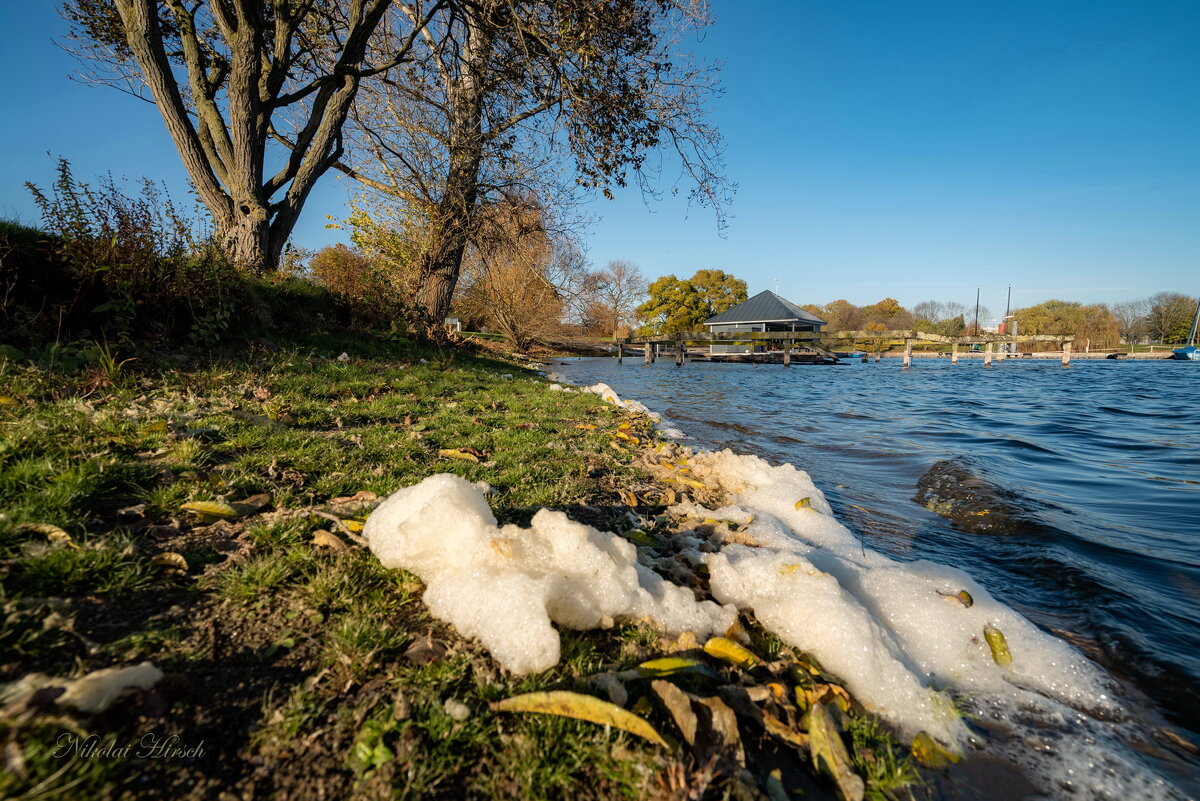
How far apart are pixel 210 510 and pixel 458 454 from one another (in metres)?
1.79

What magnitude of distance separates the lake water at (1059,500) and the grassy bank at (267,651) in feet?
6.10

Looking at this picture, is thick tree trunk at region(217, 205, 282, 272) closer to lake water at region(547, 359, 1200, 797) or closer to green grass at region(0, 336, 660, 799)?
green grass at region(0, 336, 660, 799)

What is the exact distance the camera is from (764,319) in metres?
44.1

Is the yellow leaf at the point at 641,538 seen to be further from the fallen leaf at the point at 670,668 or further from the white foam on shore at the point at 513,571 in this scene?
the fallen leaf at the point at 670,668

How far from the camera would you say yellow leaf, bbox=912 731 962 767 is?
1.58 m

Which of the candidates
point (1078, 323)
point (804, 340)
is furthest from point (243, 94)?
point (1078, 323)

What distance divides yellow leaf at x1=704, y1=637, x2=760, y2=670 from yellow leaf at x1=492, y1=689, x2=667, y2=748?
56cm

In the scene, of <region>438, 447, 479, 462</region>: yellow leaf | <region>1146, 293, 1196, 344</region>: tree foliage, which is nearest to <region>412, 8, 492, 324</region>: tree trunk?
<region>438, 447, 479, 462</region>: yellow leaf

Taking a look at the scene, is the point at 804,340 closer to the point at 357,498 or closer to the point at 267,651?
the point at 357,498

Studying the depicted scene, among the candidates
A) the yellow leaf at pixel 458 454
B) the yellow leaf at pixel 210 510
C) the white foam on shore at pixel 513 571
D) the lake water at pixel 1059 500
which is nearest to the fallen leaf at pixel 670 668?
the white foam on shore at pixel 513 571

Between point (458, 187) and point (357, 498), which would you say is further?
point (458, 187)

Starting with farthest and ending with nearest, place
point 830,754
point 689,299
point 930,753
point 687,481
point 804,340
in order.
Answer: point 689,299
point 804,340
point 687,481
point 930,753
point 830,754

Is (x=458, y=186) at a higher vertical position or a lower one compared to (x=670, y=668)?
higher

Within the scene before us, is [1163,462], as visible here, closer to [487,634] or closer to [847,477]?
[847,477]
